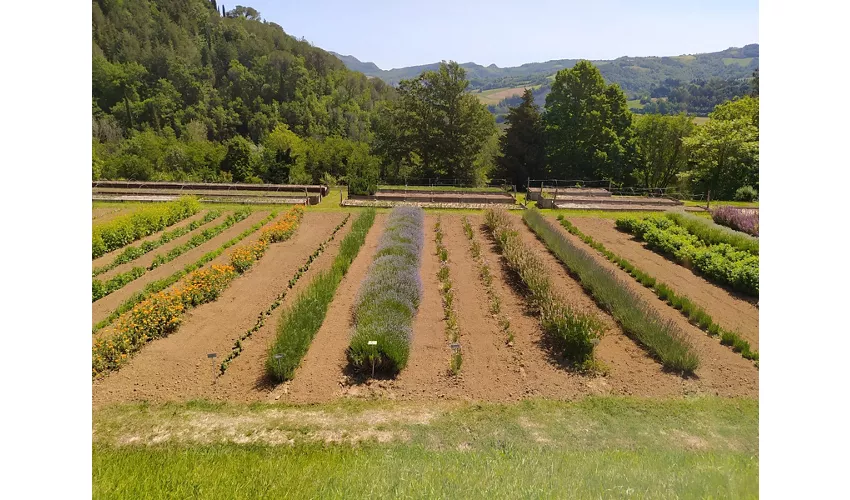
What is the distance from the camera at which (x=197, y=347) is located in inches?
310

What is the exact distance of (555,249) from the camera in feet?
45.2

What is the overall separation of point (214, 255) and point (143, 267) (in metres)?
1.84

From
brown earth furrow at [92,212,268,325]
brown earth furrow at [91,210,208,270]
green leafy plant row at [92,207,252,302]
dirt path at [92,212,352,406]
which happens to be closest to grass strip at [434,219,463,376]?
dirt path at [92,212,352,406]

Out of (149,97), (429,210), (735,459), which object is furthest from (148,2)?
(735,459)

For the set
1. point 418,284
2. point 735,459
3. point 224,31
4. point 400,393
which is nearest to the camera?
point 735,459

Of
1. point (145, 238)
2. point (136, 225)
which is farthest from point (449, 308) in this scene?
point (136, 225)

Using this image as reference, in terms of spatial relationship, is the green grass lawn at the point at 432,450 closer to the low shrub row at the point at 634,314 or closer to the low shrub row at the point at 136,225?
the low shrub row at the point at 634,314

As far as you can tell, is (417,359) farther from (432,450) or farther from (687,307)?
(687,307)

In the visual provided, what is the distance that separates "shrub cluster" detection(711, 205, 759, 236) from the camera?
15.4 metres

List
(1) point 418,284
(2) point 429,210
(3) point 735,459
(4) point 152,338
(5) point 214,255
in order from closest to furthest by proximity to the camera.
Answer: (3) point 735,459 < (4) point 152,338 < (1) point 418,284 < (5) point 214,255 < (2) point 429,210

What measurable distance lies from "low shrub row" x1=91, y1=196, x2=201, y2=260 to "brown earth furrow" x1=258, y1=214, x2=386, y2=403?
23.6 feet

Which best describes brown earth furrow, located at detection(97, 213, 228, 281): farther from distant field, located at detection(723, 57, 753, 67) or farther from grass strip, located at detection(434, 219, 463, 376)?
distant field, located at detection(723, 57, 753, 67)

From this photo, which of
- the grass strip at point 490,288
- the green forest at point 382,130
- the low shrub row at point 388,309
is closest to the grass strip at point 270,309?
the low shrub row at point 388,309

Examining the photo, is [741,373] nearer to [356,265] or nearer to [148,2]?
[356,265]
